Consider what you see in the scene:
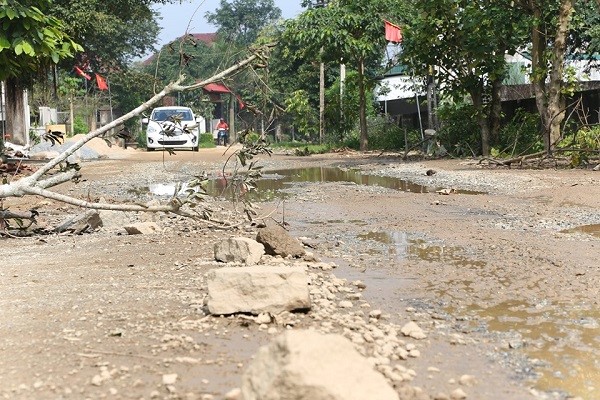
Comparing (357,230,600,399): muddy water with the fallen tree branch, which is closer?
(357,230,600,399): muddy water

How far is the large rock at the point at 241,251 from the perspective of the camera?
7.35 m

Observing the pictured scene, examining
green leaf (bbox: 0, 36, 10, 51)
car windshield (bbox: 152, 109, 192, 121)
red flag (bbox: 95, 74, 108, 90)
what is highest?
red flag (bbox: 95, 74, 108, 90)

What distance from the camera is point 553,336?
5324mm

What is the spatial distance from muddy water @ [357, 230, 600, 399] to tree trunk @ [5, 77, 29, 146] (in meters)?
22.2

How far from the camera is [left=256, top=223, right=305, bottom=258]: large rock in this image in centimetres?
775

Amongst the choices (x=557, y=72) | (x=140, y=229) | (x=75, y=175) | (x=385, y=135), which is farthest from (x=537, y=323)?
(x=385, y=135)

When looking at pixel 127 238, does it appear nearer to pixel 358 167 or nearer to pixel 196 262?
pixel 196 262

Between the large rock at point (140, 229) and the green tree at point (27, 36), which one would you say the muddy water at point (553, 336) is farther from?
the green tree at point (27, 36)

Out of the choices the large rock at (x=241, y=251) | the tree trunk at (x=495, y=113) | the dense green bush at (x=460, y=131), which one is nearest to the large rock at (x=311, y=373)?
the large rock at (x=241, y=251)

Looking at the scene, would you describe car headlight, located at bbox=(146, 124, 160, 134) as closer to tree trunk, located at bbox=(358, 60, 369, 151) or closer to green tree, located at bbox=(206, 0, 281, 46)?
tree trunk, located at bbox=(358, 60, 369, 151)

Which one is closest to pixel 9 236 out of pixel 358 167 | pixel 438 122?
pixel 358 167

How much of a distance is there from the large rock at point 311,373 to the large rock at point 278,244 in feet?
13.7

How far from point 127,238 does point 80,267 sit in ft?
5.43

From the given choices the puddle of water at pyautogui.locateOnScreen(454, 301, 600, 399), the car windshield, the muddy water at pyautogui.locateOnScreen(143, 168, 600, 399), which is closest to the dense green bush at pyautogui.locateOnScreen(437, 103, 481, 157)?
the car windshield
